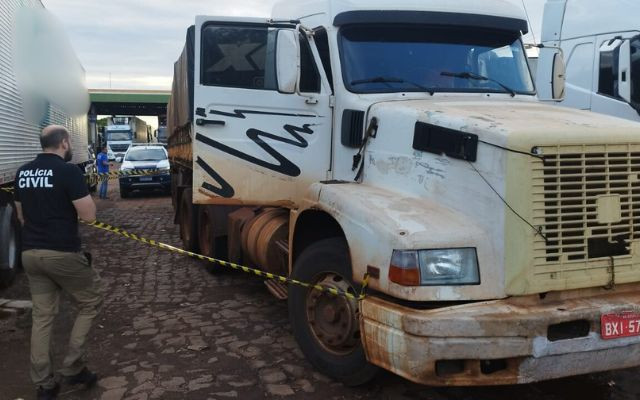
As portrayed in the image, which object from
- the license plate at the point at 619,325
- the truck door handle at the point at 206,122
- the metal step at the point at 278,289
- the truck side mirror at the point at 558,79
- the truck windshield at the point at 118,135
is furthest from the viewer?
the truck windshield at the point at 118,135

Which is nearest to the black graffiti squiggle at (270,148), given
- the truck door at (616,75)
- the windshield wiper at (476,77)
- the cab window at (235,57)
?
the cab window at (235,57)

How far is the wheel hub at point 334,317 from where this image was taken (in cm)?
413

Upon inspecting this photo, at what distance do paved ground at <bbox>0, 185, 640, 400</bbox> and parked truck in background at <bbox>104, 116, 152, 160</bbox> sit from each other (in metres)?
42.2

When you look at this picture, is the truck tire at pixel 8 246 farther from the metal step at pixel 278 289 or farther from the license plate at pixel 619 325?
the license plate at pixel 619 325

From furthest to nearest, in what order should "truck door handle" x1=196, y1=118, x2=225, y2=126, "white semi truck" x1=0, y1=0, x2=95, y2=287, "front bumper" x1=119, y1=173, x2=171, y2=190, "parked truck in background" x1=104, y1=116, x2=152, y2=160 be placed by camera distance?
"parked truck in background" x1=104, y1=116, x2=152, y2=160 < "front bumper" x1=119, y1=173, x2=171, y2=190 < "white semi truck" x1=0, y1=0, x2=95, y2=287 < "truck door handle" x1=196, y1=118, x2=225, y2=126

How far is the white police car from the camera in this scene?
66.2 ft

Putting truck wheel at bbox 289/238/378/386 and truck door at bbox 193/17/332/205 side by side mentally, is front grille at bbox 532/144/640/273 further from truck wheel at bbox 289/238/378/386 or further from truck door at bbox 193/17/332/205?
truck door at bbox 193/17/332/205

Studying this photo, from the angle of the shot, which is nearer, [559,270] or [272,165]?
[559,270]

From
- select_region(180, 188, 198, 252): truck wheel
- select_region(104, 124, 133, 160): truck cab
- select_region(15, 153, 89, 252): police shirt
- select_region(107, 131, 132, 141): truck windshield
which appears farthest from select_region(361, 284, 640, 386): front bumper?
select_region(107, 131, 132, 141): truck windshield

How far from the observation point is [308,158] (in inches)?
218

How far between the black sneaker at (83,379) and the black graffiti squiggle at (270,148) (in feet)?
7.45

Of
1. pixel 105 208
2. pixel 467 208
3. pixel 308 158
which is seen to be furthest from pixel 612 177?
pixel 105 208

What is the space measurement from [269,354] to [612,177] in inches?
116

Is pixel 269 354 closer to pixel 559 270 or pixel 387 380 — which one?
pixel 387 380
